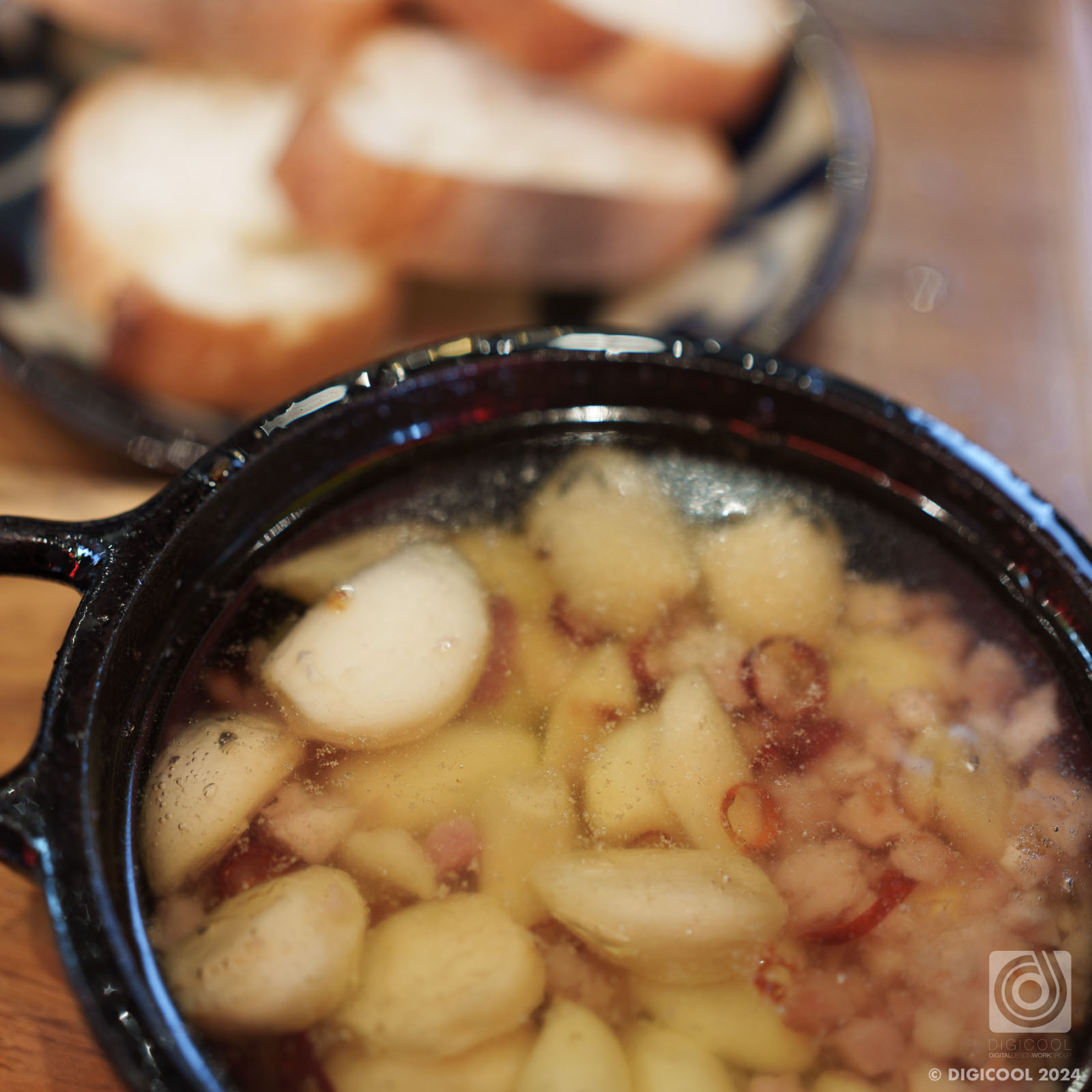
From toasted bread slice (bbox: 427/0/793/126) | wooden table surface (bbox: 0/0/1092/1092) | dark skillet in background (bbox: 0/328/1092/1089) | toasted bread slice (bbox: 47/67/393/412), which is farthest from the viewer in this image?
toasted bread slice (bbox: 427/0/793/126)

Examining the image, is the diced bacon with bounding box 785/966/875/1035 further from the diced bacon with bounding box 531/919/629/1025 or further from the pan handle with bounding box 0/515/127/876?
the pan handle with bounding box 0/515/127/876

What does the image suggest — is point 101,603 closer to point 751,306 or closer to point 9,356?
point 9,356

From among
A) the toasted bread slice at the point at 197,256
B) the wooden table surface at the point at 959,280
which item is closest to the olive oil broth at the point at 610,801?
the wooden table surface at the point at 959,280

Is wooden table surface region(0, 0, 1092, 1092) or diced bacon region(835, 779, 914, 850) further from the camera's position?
wooden table surface region(0, 0, 1092, 1092)

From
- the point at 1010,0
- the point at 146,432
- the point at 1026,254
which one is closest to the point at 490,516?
the point at 146,432

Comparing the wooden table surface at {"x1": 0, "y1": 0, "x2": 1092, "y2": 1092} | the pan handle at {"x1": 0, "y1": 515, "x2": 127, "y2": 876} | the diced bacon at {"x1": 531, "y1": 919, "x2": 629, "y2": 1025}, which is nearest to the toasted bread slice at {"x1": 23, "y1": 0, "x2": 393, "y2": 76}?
the wooden table surface at {"x1": 0, "y1": 0, "x2": 1092, "y2": 1092}
